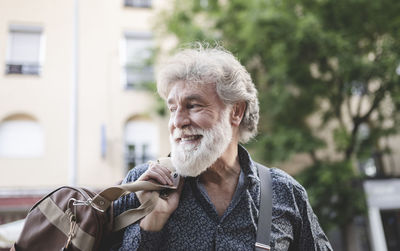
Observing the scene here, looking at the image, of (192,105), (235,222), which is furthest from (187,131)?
(235,222)

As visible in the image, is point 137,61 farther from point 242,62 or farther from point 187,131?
point 187,131

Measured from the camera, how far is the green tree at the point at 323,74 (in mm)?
7930

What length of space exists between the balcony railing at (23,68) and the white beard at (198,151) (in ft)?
33.5

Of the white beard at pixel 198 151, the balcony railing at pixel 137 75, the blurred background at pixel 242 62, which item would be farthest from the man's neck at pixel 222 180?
the balcony railing at pixel 137 75

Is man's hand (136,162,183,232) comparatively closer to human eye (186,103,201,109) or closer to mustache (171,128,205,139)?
mustache (171,128,205,139)

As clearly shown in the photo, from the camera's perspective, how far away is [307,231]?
7.14 feet

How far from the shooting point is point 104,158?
10.4 metres

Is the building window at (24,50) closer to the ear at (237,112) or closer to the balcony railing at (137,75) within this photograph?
the balcony railing at (137,75)

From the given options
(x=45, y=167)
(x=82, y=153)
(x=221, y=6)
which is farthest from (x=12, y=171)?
(x=221, y=6)

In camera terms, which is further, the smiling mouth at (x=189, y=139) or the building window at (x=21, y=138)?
the building window at (x=21, y=138)

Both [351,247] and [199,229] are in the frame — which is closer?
[199,229]

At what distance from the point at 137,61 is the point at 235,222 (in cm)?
993

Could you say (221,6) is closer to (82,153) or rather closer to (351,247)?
(82,153)

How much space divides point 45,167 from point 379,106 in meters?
9.41
